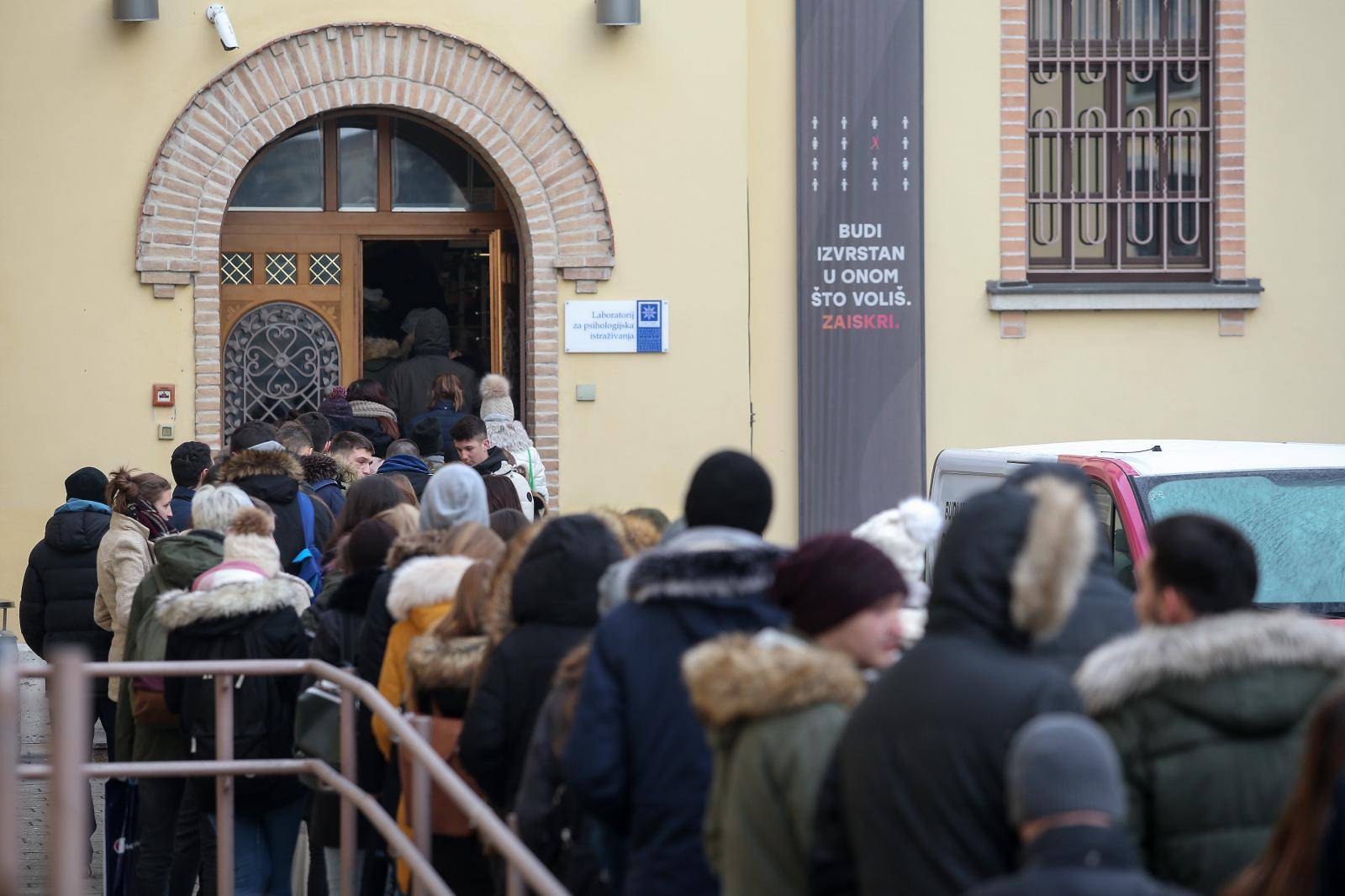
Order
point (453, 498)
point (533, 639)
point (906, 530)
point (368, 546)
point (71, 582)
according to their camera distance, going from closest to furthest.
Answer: point (533, 639) < point (906, 530) < point (368, 546) < point (453, 498) < point (71, 582)

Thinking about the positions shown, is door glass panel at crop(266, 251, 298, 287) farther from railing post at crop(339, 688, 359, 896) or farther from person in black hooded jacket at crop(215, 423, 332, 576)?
railing post at crop(339, 688, 359, 896)

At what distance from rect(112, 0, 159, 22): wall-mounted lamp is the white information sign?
3329 millimetres

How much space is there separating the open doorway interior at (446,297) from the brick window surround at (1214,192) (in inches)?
138

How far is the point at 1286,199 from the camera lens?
12375 mm

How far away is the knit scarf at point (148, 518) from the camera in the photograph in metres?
7.59

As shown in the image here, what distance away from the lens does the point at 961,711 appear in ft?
9.11

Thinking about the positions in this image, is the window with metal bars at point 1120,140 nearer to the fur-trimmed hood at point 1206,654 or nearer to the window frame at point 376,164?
the window frame at point 376,164

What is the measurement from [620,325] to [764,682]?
871cm

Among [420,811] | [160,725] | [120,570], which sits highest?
[120,570]

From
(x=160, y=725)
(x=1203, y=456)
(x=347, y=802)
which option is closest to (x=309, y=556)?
(x=160, y=725)

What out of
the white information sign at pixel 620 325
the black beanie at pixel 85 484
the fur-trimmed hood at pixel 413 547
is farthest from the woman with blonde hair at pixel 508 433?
the fur-trimmed hood at pixel 413 547

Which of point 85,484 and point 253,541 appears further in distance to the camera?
point 85,484

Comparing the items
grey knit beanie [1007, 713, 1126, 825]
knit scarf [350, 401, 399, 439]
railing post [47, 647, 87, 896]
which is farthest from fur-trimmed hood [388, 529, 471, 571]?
knit scarf [350, 401, 399, 439]

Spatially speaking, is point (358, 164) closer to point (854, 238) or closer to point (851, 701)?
point (854, 238)
